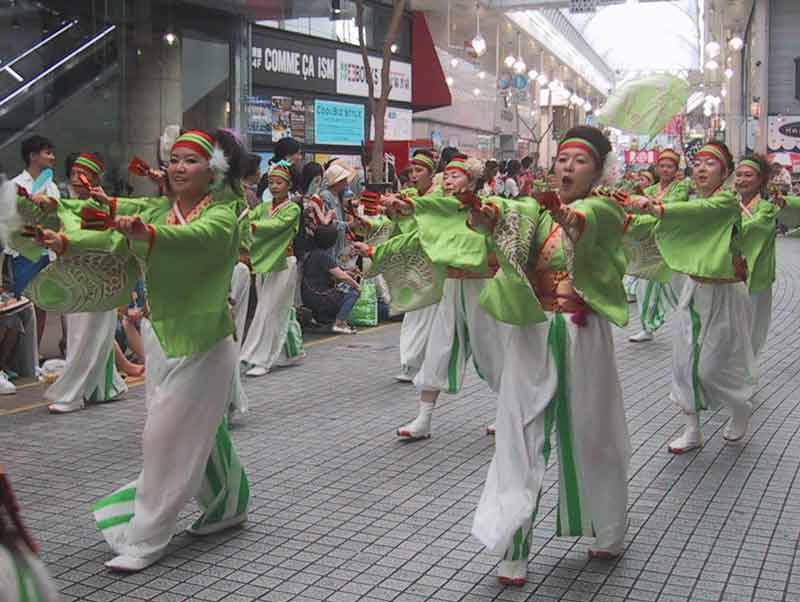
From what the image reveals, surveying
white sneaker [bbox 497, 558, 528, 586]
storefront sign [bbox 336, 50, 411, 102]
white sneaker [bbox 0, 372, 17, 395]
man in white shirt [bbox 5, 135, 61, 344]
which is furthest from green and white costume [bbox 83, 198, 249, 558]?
storefront sign [bbox 336, 50, 411, 102]

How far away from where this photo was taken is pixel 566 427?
453 cm

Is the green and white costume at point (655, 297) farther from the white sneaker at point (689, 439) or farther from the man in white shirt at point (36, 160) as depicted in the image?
the man in white shirt at point (36, 160)

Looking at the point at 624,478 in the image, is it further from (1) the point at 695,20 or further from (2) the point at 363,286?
(1) the point at 695,20

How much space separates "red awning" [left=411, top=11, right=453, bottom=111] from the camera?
2534 centimetres

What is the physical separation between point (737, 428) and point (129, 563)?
383 cm

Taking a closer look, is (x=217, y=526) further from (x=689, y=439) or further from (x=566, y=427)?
(x=689, y=439)

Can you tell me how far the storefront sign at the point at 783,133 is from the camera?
27.7 metres

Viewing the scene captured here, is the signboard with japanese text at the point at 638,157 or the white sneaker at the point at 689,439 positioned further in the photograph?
the signboard with japanese text at the point at 638,157

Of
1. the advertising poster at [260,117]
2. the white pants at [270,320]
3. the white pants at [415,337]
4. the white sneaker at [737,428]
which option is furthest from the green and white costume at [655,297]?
the advertising poster at [260,117]

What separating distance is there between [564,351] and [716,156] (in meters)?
2.44

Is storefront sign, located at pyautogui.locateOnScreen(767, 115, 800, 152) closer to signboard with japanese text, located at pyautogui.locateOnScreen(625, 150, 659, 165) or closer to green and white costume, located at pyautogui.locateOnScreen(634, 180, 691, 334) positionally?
signboard with japanese text, located at pyautogui.locateOnScreen(625, 150, 659, 165)

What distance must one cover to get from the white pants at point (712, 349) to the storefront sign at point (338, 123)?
15030mm

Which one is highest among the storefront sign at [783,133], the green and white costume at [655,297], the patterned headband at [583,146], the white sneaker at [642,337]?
the storefront sign at [783,133]

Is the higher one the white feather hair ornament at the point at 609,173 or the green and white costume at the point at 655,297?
the white feather hair ornament at the point at 609,173
